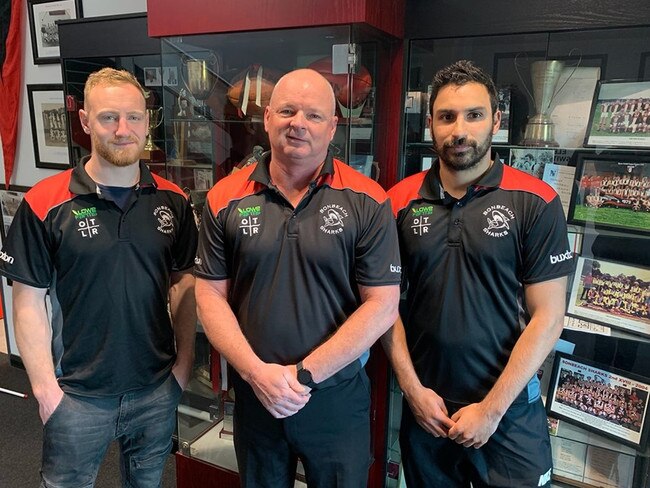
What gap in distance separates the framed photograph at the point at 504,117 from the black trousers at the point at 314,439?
99 cm

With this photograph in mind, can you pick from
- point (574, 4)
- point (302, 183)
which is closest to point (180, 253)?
point (302, 183)

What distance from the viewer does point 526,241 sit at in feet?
4.72

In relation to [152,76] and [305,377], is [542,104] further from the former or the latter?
[152,76]

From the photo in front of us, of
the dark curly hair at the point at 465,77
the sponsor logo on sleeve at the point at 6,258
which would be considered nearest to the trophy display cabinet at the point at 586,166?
the dark curly hair at the point at 465,77

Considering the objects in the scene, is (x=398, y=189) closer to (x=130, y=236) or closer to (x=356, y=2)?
(x=356, y=2)

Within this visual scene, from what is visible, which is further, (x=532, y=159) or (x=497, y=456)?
(x=532, y=159)

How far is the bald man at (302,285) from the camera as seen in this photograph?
1.39 m

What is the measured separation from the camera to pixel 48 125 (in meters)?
3.09

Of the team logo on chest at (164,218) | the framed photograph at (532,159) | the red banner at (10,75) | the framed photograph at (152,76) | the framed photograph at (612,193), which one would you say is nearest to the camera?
the team logo on chest at (164,218)

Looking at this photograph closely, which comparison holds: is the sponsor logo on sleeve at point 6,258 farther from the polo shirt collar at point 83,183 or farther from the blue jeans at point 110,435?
the blue jeans at point 110,435

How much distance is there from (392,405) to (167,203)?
1158 millimetres

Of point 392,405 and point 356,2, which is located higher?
point 356,2

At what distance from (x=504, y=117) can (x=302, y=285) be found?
1.03 meters

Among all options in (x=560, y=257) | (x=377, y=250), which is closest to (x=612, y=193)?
(x=560, y=257)
